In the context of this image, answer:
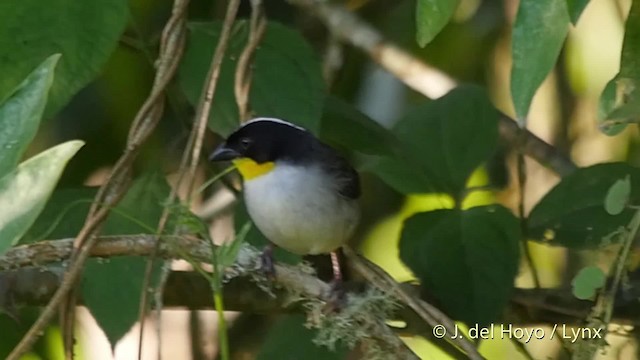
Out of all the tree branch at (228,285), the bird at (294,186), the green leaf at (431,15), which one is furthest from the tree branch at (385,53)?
the green leaf at (431,15)

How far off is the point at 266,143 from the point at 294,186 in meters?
0.08

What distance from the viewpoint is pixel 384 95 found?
7.35 ft

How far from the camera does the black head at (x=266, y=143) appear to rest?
4.89ft

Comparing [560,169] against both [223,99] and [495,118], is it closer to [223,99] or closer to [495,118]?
[495,118]


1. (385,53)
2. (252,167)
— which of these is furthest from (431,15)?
(385,53)

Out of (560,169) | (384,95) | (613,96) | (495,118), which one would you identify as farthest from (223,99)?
(384,95)

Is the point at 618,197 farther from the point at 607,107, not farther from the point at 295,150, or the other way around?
the point at 295,150

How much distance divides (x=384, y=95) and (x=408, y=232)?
2.72 feet

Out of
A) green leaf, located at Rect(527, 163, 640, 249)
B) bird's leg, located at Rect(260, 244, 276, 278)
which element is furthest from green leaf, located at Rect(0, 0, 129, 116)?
green leaf, located at Rect(527, 163, 640, 249)

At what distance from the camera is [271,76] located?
127 centimetres

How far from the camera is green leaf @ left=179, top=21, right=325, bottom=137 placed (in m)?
1.23

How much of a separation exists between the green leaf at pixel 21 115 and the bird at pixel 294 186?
731 mm

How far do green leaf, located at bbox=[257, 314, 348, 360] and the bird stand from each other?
3.2 inches

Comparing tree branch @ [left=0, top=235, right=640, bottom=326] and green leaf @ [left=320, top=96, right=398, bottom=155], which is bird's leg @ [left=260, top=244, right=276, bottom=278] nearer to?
tree branch @ [left=0, top=235, right=640, bottom=326]
